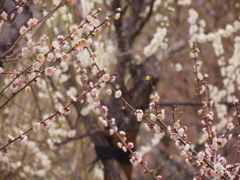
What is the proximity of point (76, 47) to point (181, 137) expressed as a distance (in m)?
0.56

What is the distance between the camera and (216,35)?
286cm

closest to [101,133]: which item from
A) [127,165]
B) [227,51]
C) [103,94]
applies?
[127,165]

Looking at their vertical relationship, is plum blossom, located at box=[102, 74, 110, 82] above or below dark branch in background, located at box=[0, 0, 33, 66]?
below

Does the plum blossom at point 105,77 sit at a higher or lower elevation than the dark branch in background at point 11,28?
lower

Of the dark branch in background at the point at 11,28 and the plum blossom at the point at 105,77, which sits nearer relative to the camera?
the plum blossom at the point at 105,77

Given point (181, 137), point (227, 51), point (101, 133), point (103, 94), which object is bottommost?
point (181, 137)

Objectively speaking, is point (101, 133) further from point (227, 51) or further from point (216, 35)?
point (227, 51)

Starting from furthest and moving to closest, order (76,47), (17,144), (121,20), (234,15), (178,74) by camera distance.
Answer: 1. (178,74)
2. (234,15)
3. (17,144)
4. (121,20)
5. (76,47)

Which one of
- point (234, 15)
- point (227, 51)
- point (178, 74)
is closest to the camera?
point (234, 15)

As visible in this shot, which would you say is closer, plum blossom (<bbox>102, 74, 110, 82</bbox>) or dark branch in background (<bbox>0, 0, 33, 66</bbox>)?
plum blossom (<bbox>102, 74, 110, 82</bbox>)

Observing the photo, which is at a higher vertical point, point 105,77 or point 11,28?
point 11,28

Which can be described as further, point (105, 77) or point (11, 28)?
point (11, 28)

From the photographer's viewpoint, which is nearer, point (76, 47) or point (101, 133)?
point (76, 47)

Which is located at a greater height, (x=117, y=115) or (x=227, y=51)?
(x=227, y=51)
